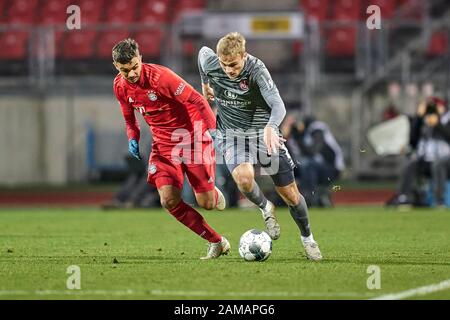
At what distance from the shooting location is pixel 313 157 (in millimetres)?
19219

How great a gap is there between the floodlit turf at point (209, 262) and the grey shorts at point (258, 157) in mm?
782

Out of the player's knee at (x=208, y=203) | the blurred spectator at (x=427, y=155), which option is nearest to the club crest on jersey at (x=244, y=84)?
the player's knee at (x=208, y=203)

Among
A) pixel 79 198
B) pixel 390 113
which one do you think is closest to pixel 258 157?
pixel 79 198

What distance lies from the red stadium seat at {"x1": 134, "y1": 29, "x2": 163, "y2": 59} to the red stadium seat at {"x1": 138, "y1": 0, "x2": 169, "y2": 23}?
10.5 feet

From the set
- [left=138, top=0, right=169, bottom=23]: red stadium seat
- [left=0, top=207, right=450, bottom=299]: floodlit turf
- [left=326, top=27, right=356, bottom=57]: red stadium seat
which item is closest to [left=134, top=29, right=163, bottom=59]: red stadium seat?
[left=138, top=0, right=169, bottom=23]: red stadium seat

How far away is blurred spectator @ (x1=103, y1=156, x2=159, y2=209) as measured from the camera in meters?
19.5

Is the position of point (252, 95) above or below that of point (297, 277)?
above

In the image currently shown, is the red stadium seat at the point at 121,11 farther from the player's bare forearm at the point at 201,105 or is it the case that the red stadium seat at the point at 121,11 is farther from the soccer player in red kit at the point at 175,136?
the player's bare forearm at the point at 201,105

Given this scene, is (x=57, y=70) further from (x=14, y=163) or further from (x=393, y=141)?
(x=393, y=141)

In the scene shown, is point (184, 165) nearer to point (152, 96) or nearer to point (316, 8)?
point (152, 96)

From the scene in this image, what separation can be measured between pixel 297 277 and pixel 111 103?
645 inches
